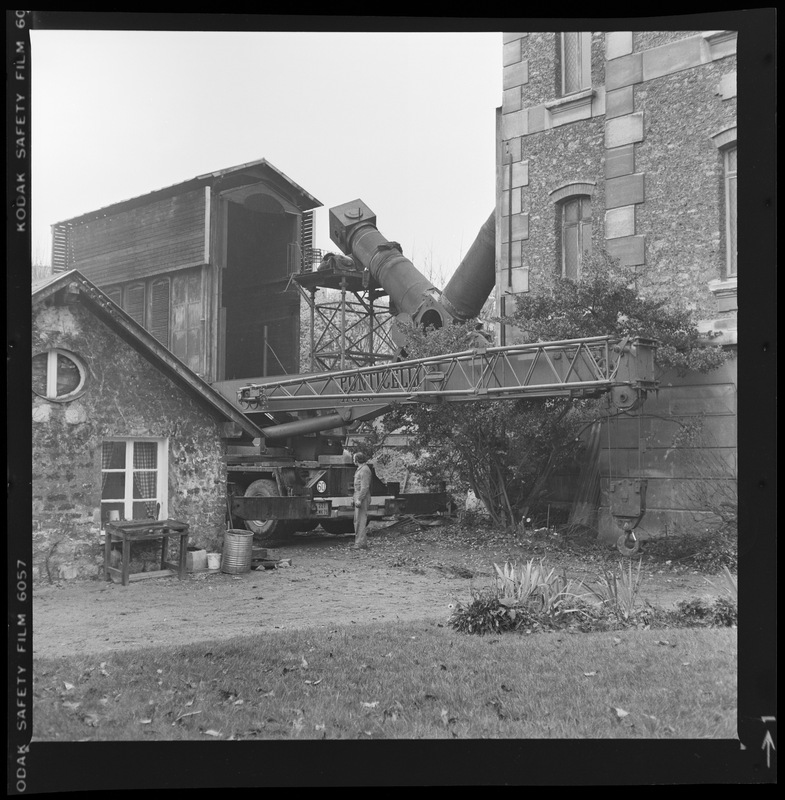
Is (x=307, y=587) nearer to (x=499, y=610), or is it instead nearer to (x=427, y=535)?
(x=499, y=610)

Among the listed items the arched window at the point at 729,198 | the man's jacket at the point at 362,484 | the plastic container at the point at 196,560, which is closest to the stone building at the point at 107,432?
the plastic container at the point at 196,560

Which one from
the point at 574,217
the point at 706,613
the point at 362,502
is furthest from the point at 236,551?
the point at 574,217

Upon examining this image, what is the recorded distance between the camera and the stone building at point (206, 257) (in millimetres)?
7688

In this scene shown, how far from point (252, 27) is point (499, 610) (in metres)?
4.91

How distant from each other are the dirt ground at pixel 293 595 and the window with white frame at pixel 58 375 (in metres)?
1.75

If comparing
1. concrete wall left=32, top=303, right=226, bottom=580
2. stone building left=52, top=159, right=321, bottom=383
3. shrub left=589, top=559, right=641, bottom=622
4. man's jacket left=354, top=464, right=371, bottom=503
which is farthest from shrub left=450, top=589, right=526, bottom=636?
man's jacket left=354, top=464, right=371, bottom=503

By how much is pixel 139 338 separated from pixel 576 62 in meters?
5.38

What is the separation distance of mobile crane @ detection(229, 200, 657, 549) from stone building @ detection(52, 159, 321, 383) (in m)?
0.75

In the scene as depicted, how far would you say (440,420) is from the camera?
42.1 ft

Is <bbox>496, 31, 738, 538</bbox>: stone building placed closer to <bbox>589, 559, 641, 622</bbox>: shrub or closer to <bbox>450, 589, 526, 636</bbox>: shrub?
<bbox>589, 559, 641, 622</bbox>: shrub

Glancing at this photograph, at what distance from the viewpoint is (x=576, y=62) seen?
28.7 ft

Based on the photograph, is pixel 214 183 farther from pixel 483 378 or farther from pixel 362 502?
pixel 362 502

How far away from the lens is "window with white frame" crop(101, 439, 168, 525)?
9.20 meters

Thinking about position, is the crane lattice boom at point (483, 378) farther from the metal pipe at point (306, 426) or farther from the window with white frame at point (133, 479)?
the window with white frame at point (133, 479)
